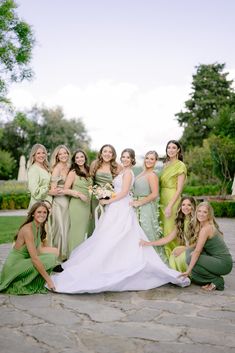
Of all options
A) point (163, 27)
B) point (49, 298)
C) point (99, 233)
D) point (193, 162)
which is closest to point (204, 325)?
point (49, 298)

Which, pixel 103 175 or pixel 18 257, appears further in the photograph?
pixel 103 175

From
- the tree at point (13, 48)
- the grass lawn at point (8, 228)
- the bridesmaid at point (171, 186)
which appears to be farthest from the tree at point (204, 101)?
the bridesmaid at point (171, 186)

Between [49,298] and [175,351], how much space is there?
2.03m

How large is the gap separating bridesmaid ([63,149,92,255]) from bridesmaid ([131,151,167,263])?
85cm

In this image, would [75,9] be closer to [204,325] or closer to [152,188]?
[152,188]

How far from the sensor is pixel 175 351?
347 cm

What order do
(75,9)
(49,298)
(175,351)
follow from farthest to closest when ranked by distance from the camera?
1. (75,9)
2. (49,298)
3. (175,351)

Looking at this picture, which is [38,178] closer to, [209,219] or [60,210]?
[60,210]

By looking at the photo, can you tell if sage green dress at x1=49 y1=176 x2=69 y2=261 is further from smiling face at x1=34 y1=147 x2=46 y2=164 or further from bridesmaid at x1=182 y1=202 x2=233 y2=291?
bridesmaid at x1=182 y1=202 x2=233 y2=291

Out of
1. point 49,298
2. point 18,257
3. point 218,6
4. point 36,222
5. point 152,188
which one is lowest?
point 49,298

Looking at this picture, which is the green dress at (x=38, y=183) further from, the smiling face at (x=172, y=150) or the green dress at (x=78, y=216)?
the smiling face at (x=172, y=150)

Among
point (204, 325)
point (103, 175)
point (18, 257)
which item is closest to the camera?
point (204, 325)

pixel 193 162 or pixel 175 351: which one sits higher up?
pixel 193 162

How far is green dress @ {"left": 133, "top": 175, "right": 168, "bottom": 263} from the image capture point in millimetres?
6410
